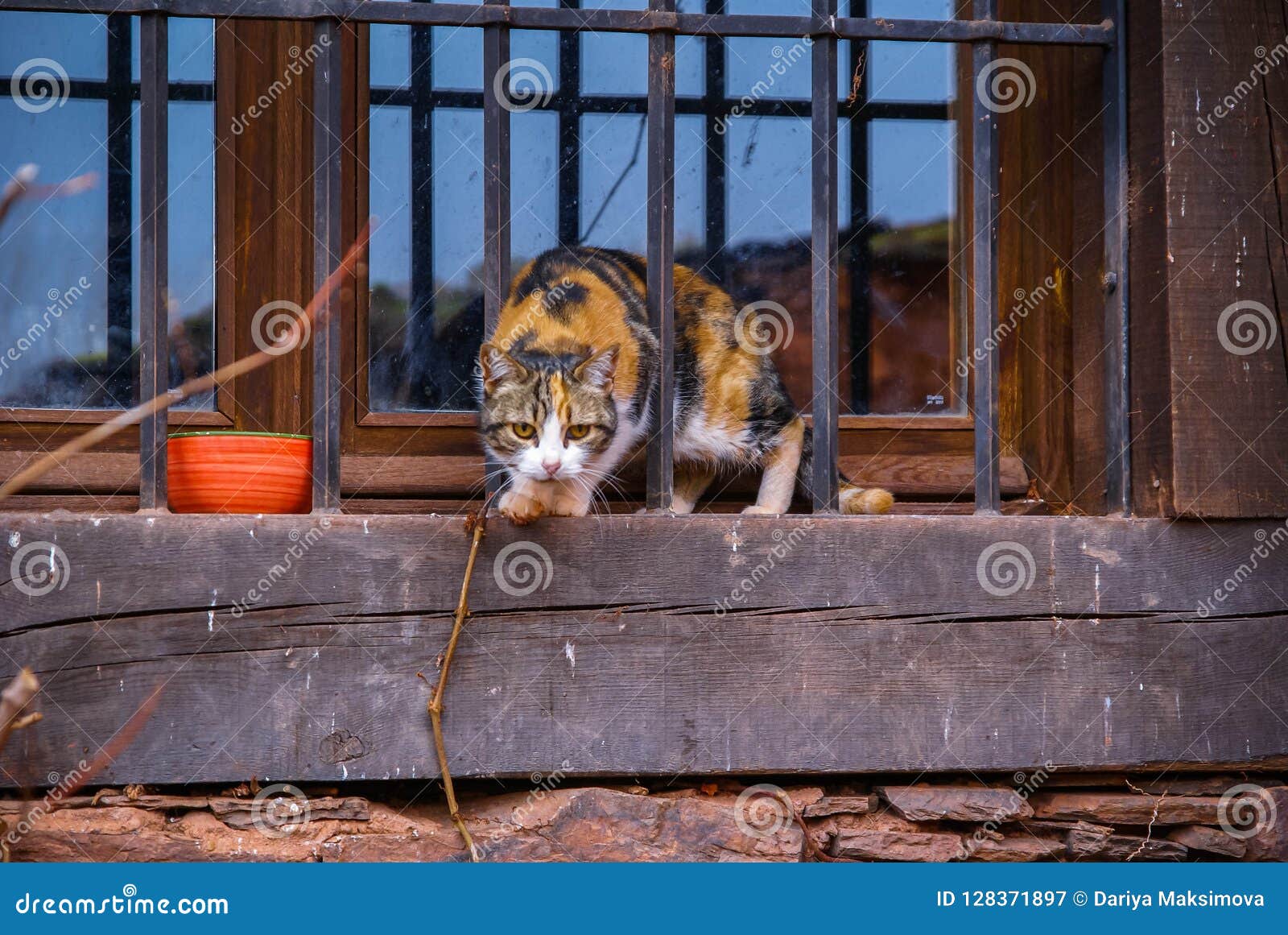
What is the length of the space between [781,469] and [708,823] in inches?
45.3

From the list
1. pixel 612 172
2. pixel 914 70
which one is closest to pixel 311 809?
pixel 612 172

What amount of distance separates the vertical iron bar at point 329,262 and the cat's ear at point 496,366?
42 centimetres

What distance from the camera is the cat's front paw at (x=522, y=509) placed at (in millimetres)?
2689

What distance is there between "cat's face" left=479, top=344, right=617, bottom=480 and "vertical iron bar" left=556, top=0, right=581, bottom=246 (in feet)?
2.58

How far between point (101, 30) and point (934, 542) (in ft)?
9.32

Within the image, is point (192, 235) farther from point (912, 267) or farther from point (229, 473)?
point (912, 267)

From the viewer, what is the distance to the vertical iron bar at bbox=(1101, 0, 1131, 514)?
288cm


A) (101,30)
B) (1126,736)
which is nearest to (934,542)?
(1126,736)

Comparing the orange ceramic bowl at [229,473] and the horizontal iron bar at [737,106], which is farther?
the horizontal iron bar at [737,106]

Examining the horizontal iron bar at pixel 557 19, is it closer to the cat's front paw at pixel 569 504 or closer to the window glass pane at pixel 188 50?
the window glass pane at pixel 188 50

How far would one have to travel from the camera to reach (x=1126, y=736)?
2.78m

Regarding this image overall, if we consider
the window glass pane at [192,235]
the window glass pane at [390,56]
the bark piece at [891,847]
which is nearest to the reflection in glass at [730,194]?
the window glass pane at [390,56]

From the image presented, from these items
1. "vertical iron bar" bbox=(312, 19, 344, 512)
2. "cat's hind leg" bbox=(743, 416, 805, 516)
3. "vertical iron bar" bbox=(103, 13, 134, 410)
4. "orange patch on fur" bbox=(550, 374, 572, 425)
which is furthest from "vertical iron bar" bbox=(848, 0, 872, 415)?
"vertical iron bar" bbox=(103, 13, 134, 410)

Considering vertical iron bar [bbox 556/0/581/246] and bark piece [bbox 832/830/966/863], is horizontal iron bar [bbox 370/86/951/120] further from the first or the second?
bark piece [bbox 832/830/966/863]
